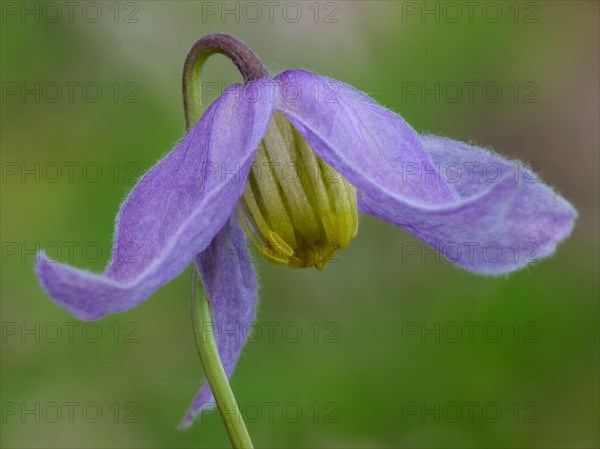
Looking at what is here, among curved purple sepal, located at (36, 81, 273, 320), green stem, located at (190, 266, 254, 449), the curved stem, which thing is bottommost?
green stem, located at (190, 266, 254, 449)

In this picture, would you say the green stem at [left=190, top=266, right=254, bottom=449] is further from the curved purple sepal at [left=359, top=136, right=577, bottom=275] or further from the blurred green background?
the blurred green background

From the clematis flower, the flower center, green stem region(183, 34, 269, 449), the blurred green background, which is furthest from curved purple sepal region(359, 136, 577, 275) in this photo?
the blurred green background

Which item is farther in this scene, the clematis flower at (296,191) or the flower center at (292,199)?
the flower center at (292,199)

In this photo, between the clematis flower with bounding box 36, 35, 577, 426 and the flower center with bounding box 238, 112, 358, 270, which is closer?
the clematis flower with bounding box 36, 35, 577, 426

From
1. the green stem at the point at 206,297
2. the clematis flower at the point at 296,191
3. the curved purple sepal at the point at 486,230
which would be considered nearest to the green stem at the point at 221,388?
the green stem at the point at 206,297

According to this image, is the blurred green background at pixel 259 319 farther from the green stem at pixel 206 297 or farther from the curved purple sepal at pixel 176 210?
the curved purple sepal at pixel 176 210

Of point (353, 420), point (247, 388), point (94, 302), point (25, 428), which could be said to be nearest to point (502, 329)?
point (353, 420)
